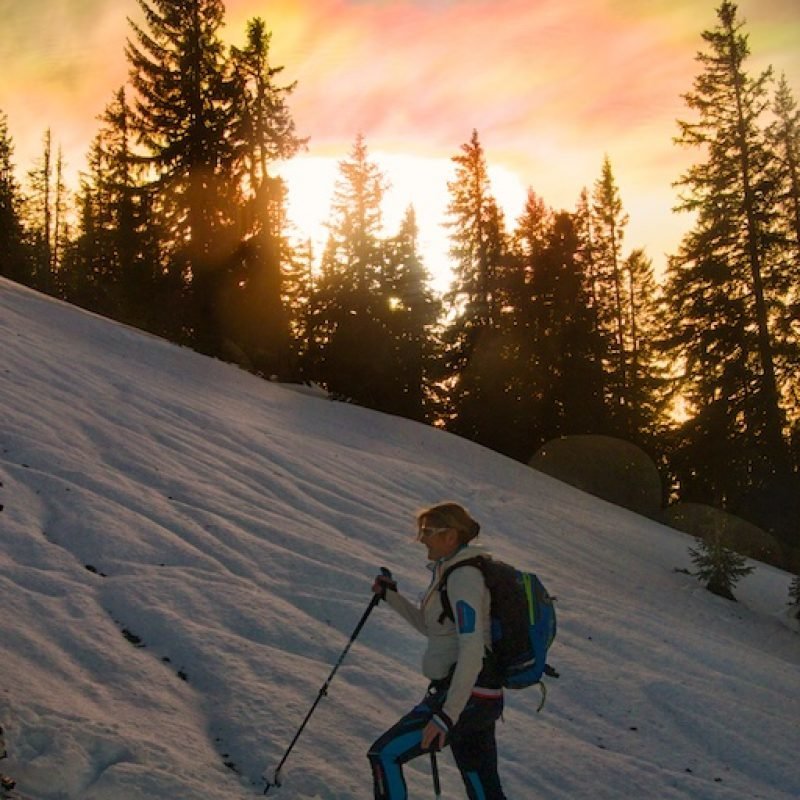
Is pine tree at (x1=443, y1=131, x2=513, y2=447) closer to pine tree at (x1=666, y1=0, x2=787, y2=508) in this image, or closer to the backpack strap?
pine tree at (x1=666, y1=0, x2=787, y2=508)

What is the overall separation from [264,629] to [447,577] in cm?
368

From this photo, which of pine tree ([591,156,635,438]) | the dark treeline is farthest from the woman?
pine tree ([591,156,635,438])

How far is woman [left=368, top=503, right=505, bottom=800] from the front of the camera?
3.79 m

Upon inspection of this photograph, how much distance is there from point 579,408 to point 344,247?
1644cm

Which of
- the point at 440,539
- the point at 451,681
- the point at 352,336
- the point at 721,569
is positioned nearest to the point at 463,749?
the point at 451,681

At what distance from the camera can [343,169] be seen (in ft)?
138

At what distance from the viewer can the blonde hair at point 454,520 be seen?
4.02m

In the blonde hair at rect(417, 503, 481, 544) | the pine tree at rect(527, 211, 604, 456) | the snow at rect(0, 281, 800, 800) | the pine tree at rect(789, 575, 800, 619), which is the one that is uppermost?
the pine tree at rect(527, 211, 604, 456)

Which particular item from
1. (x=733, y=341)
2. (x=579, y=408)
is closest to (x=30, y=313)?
(x=579, y=408)

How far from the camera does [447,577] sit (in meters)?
3.91

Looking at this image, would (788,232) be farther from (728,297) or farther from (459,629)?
(459,629)

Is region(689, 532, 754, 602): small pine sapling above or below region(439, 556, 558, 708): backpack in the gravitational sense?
below

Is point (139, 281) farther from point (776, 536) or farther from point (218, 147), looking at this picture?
point (776, 536)

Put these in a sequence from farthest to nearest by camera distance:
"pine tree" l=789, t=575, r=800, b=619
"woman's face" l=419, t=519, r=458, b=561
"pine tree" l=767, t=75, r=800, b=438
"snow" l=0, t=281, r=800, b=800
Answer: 1. "pine tree" l=767, t=75, r=800, b=438
2. "pine tree" l=789, t=575, r=800, b=619
3. "snow" l=0, t=281, r=800, b=800
4. "woman's face" l=419, t=519, r=458, b=561
